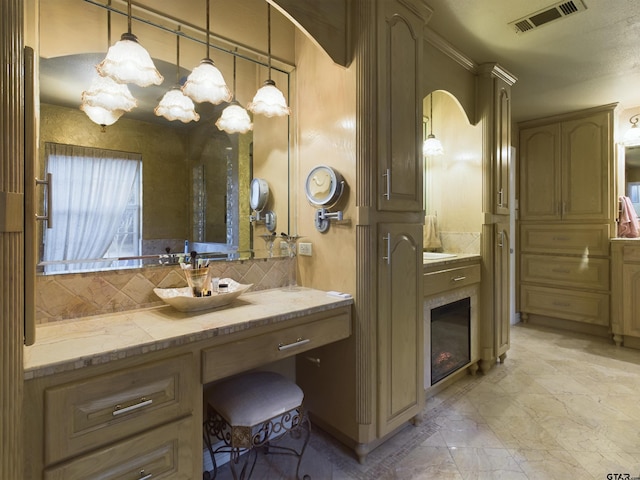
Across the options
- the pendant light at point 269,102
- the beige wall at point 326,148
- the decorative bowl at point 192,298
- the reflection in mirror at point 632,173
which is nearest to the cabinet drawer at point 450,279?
the beige wall at point 326,148

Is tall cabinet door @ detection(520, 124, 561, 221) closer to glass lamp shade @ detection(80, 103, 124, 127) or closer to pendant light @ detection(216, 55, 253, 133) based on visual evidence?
pendant light @ detection(216, 55, 253, 133)

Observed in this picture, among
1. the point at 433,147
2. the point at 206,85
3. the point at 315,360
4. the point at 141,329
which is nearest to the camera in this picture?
the point at 141,329

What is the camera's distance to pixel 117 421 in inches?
38.5

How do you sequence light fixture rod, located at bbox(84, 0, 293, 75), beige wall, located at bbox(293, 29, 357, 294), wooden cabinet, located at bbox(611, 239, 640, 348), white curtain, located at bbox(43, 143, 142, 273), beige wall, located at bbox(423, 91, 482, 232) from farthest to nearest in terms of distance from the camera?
1. wooden cabinet, located at bbox(611, 239, 640, 348)
2. beige wall, located at bbox(423, 91, 482, 232)
3. beige wall, located at bbox(293, 29, 357, 294)
4. light fixture rod, located at bbox(84, 0, 293, 75)
5. white curtain, located at bbox(43, 143, 142, 273)

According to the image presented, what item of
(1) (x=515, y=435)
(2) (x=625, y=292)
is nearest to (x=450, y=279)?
(1) (x=515, y=435)

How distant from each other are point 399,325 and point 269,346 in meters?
0.81

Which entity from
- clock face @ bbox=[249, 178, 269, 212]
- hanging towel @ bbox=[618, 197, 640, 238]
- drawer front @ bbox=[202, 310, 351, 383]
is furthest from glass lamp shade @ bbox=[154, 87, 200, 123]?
hanging towel @ bbox=[618, 197, 640, 238]

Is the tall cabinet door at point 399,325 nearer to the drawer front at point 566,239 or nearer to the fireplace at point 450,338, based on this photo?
the fireplace at point 450,338

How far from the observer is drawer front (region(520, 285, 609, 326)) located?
11.8ft

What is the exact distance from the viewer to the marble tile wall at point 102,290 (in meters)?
1.24

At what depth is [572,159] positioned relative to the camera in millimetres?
3770

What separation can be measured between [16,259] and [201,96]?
44.7 inches

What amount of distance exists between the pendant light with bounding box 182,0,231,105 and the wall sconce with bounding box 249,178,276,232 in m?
0.50

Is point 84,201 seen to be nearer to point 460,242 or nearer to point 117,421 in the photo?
point 117,421
